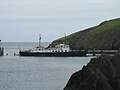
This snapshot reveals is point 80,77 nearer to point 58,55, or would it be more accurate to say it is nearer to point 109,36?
point 58,55

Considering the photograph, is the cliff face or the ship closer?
the cliff face

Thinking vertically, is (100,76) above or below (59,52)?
below

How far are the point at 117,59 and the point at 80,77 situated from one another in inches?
155

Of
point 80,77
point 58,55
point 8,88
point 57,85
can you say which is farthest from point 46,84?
point 58,55

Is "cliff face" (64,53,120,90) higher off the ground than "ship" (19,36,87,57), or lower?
lower

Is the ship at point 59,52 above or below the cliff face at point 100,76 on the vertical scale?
above

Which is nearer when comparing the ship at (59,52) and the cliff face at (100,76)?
the cliff face at (100,76)

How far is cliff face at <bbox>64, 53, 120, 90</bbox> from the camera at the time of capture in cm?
3606

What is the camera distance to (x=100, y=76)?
119ft

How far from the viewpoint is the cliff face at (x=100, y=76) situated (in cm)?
3606

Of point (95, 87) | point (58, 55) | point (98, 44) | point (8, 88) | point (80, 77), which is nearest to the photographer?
point (95, 87)

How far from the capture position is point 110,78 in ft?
122

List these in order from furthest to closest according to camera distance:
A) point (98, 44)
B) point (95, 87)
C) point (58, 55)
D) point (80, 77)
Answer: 1. point (98, 44)
2. point (58, 55)
3. point (80, 77)
4. point (95, 87)

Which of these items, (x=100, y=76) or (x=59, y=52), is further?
(x=59, y=52)
